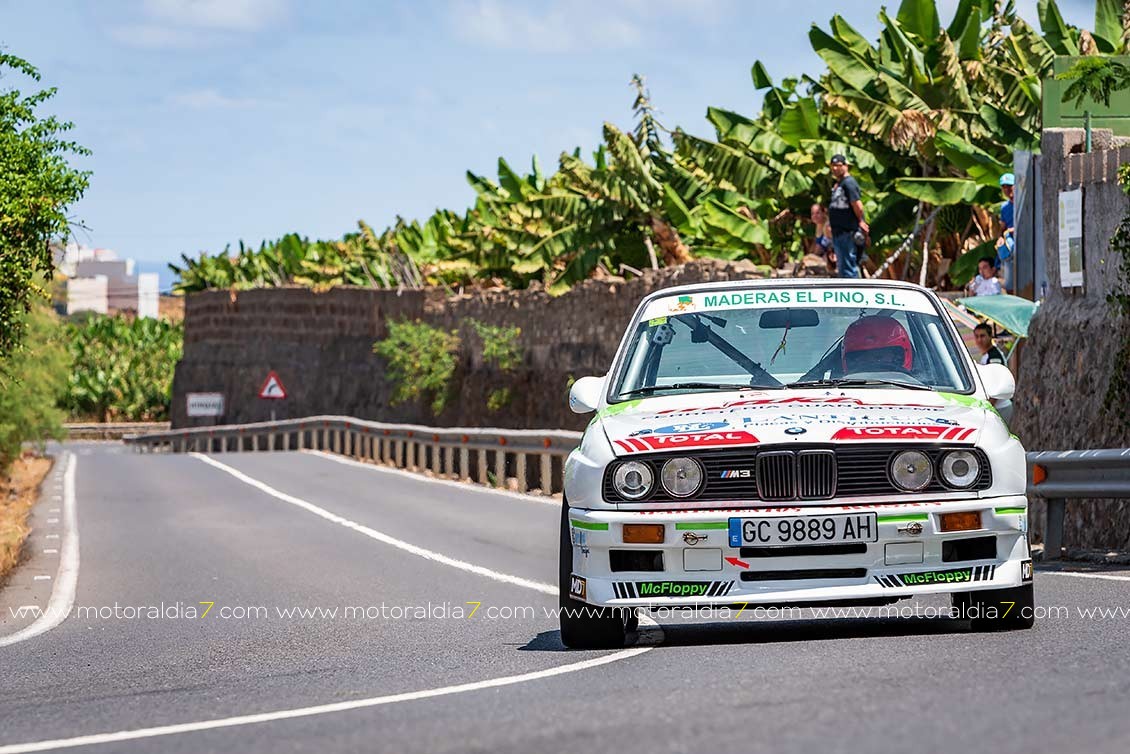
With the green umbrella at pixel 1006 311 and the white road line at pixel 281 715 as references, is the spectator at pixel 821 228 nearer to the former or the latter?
the green umbrella at pixel 1006 311

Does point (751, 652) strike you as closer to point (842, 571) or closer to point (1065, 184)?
point (842, 571)

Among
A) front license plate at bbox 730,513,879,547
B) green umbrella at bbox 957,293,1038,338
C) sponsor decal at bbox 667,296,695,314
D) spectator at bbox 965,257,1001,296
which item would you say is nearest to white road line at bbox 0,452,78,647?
sponsor decal at bbox 667,296,695,314

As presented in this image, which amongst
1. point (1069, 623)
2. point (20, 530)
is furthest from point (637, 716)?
point (20, 530)

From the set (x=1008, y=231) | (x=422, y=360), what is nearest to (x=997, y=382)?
(x=1008, y=231)

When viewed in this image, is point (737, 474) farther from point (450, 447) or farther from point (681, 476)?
point (450, 447)

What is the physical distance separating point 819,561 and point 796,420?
644 mm

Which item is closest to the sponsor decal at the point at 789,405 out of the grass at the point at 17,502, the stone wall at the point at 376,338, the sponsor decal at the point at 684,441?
Result: the sponsor decal at the point at 684,441

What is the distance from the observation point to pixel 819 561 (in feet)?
26.1

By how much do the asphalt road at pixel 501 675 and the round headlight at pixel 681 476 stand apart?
72 cm

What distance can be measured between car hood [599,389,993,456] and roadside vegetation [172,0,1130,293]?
11.2m

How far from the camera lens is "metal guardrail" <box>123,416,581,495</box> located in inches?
1056

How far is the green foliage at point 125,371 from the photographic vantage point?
302 ft

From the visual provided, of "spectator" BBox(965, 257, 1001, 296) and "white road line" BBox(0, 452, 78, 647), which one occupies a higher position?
"spectator" BBox(965, 257, 1001, 296)

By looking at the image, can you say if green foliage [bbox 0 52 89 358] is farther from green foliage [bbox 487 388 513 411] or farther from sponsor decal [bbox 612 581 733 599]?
green foliage [bbox 487 388 513 411]
